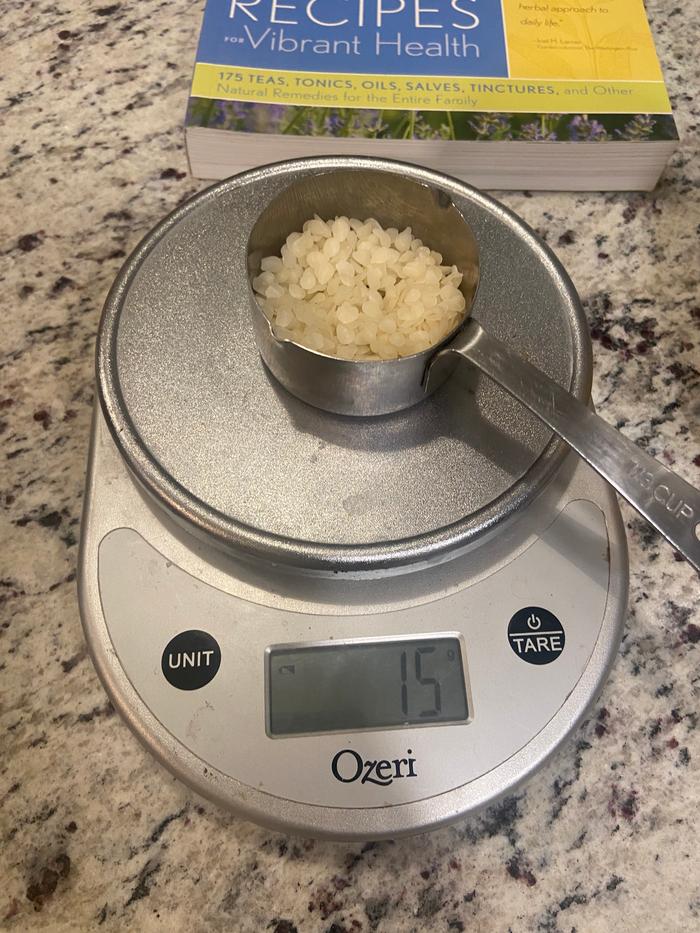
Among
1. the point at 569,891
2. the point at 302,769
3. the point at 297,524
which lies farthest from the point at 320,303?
the point at 569,891

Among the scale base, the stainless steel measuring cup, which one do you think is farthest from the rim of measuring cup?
the scale base

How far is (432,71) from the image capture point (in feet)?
2.88

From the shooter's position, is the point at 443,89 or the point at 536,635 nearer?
the point at 536,635

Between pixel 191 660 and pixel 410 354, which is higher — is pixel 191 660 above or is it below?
below

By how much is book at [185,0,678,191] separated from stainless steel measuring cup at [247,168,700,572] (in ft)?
0.63

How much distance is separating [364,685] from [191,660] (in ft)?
0.45

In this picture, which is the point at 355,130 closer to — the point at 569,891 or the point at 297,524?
the point at 297,524

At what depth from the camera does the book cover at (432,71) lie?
84 cm

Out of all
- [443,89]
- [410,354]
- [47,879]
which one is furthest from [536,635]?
[443,89]

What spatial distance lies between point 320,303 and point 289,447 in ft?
0.43

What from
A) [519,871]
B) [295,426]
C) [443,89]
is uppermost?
[443,89]

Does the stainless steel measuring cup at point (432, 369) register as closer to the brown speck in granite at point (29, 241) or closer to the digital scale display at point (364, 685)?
the digital scale display at point (364, 685)

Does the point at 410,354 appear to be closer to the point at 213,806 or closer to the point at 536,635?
the point at 536,635

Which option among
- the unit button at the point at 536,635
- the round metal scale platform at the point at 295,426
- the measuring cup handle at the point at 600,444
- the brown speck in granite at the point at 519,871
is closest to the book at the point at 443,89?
the round metal scale platform at the point at 295,426
